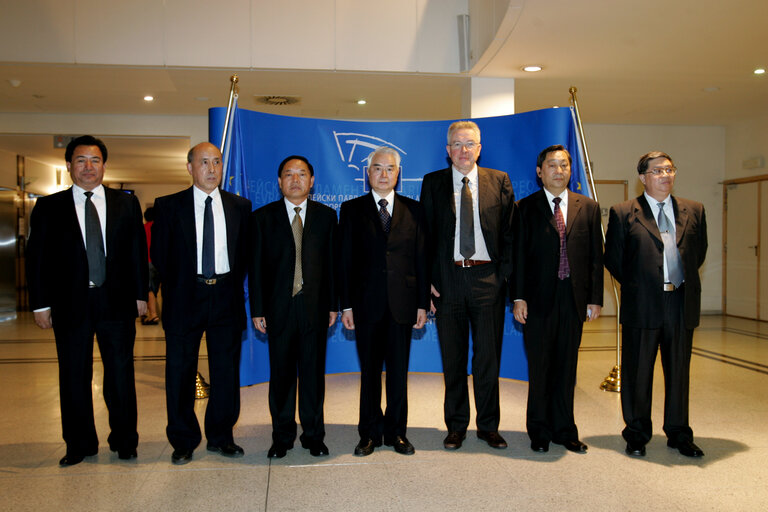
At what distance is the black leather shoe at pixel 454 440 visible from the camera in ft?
11.2

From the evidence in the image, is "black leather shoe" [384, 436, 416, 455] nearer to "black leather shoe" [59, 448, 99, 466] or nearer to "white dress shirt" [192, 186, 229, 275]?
"white dress shirt" [192, 186, 229, 275]

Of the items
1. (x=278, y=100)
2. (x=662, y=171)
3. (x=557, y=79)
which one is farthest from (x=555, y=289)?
(x=278, y=100)

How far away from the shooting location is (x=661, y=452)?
3.36 m

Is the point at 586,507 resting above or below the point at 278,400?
below

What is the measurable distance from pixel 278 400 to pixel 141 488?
A: 79 cm


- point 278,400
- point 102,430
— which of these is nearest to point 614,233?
point 278,400

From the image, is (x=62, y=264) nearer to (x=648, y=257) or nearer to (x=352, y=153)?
(x=352, y=153)

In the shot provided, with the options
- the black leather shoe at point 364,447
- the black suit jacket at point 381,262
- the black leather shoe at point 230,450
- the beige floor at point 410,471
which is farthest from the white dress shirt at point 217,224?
the black leather shoe at point 364,447

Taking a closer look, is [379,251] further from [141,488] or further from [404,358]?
[141,488]

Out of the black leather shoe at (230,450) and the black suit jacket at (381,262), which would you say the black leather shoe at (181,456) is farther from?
the black suit jacket at (381,262)

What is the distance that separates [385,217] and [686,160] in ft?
27.7

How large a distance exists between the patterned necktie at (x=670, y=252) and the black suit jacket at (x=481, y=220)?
2.73 ft

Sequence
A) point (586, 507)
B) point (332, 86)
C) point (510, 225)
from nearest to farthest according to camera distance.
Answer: point (586, 507) → point (510, 225) → point (332, 86)

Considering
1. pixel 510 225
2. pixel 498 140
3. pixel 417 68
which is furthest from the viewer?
pixel 417 68
